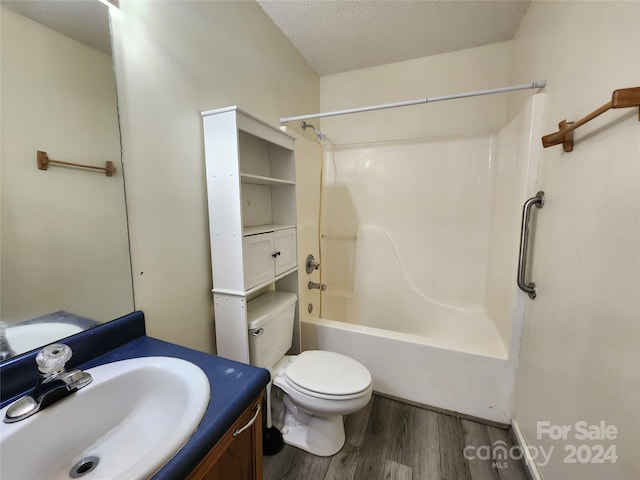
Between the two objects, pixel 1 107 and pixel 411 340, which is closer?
pixel 1 107

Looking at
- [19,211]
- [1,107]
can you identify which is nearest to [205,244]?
[19,211]

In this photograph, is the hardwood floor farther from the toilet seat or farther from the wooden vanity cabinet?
the wooden vanity cabinet

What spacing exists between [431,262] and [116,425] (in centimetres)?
212

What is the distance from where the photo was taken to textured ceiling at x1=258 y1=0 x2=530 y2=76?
1.55 metres

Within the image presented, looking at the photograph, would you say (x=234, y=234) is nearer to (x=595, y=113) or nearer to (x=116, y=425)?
(x=116, y=425)

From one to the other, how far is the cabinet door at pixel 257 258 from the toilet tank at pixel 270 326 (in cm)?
18

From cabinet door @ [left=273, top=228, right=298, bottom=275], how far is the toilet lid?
50cm

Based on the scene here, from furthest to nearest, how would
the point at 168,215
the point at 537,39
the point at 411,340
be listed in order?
the point at 411,340 < the point at 537,39 < the point at 168,215

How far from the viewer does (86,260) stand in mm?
→ 812

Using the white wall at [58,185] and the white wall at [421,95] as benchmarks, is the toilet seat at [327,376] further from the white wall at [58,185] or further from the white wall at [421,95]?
the white wall at [421,95]

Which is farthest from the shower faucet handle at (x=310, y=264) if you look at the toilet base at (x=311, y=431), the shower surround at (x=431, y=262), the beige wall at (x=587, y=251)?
the beige wall at (x=587, y=251)

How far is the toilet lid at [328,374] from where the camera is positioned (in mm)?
1208

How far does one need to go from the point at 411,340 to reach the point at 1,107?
187cm

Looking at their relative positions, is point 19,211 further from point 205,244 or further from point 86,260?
point 205,244
